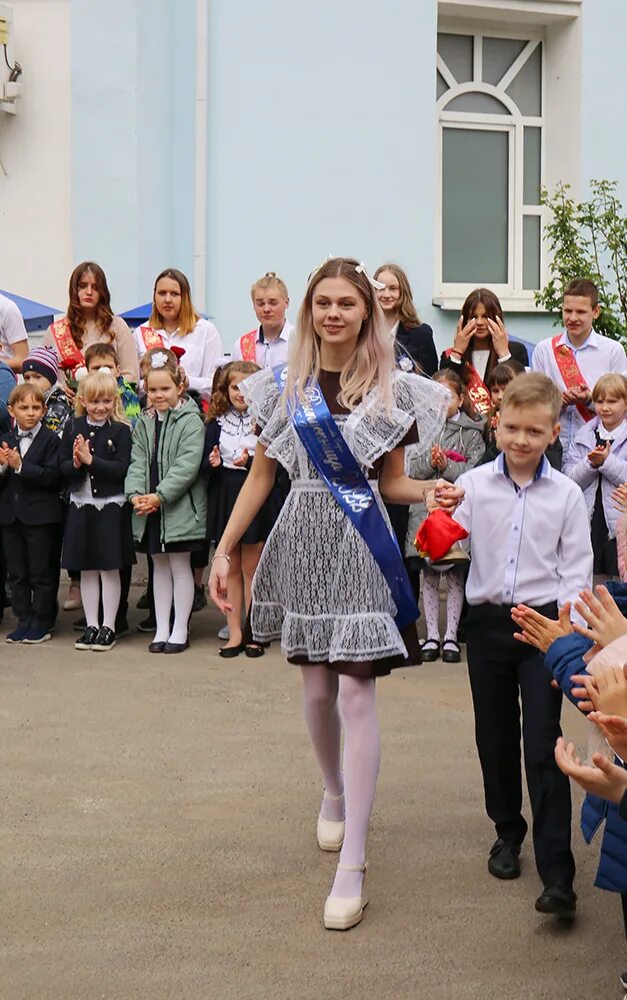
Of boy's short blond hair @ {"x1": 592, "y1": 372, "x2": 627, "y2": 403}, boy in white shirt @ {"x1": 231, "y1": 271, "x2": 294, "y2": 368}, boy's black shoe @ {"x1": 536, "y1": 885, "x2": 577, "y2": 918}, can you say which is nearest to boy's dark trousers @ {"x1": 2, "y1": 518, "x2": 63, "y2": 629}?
boy in white shirt @ {"x1": 231, "y1": 271, "x2": 294, "y2": 368}

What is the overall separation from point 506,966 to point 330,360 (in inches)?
75.2

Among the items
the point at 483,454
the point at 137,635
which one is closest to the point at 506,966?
the point at 483,454

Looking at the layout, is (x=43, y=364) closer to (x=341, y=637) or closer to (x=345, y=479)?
(x=345, y=479)

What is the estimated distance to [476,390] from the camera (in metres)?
8.19

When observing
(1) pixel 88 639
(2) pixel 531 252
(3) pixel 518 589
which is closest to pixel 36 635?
(1) pixel 88 639

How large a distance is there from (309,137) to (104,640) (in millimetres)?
4833

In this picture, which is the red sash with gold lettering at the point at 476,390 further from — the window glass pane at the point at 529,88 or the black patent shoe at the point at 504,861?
the window glass pane at the point at 529,88

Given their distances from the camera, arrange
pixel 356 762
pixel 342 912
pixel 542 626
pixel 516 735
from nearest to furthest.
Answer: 1. pixel 542 626
2. pixel 342 912
3. pixel 356 762
4. pixel 516 735

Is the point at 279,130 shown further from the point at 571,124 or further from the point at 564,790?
the point at 564,790

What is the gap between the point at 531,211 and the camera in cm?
1227

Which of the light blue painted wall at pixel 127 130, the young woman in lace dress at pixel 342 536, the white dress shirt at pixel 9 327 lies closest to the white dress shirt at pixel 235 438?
the white dress shirt at pixel 9 327

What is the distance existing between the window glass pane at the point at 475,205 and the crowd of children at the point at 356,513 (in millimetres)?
3745

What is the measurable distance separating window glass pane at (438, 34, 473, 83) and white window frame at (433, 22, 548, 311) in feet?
0.16

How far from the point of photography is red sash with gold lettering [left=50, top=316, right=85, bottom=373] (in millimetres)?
8664
